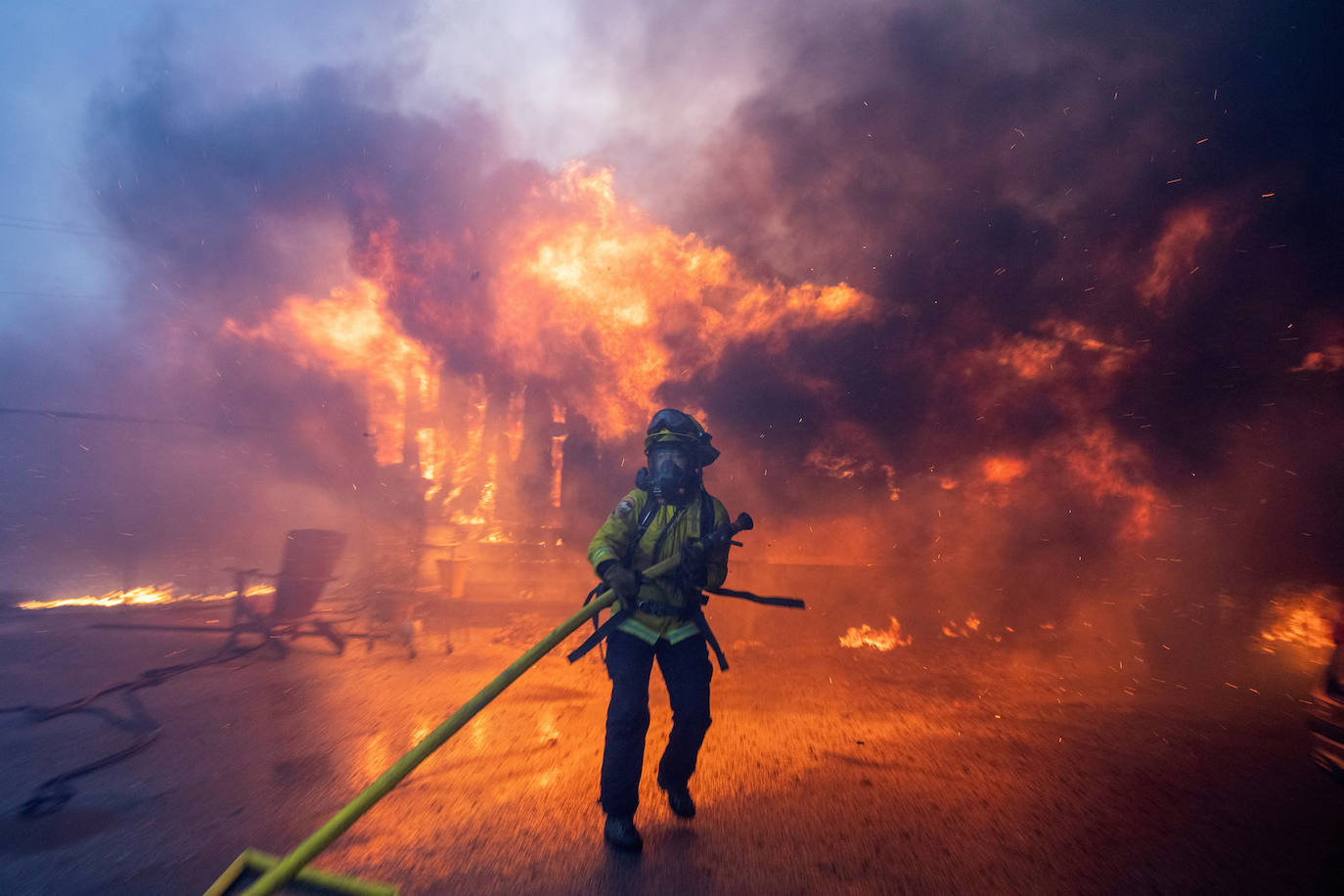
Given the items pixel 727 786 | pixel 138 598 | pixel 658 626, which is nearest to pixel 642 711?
pixel 658 626

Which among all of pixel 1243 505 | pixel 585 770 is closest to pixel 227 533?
pixel 585 770

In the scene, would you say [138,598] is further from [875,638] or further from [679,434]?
[875,638]

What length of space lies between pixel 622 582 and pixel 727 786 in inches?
78.1

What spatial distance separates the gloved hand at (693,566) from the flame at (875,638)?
6.33 meters

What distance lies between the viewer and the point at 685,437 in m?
3.46

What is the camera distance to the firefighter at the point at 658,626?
2.80 metres

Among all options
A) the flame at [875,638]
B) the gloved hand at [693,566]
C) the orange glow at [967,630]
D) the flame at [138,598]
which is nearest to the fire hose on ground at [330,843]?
the gloved hand at [693,566]

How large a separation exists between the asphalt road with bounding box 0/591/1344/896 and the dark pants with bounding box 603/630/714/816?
0.33 meters

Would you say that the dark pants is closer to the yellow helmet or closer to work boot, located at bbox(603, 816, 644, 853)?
work boot, located at bbox(603, 816, 644, 853)

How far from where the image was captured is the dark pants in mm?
2787

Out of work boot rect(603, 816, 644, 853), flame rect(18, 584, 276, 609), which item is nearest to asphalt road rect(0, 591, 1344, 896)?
work boot rect(603, 816, 644, 853)

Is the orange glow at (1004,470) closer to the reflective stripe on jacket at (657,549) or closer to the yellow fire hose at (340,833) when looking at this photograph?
the reflective stripe on jacket at (657,549)

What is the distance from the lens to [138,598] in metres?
12.8

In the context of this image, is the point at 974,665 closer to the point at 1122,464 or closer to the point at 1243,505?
the point at 1122,464
